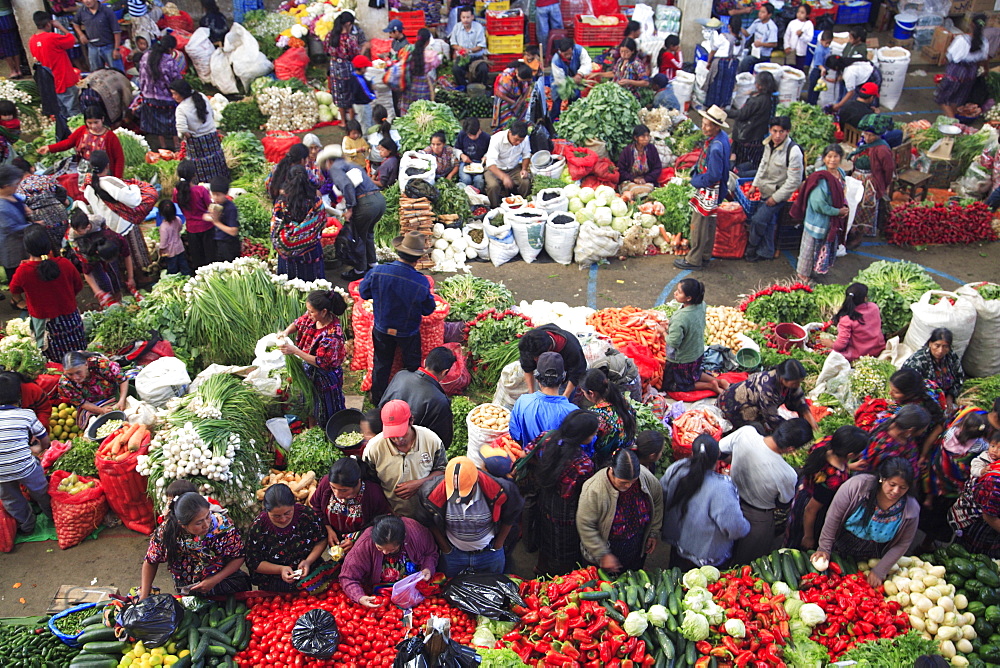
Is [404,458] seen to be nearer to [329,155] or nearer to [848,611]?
[848,611]

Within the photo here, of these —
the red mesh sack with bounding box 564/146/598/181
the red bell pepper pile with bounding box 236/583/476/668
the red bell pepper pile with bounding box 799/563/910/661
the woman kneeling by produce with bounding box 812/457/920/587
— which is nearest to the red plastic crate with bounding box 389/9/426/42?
the red mesh sack with bounding box 564/146/598/181

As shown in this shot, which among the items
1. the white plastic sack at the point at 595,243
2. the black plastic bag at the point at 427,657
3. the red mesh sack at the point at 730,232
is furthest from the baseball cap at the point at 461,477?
the red mesh sack at the point at 730,232

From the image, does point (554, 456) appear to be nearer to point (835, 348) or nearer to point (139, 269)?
point (835, 348)

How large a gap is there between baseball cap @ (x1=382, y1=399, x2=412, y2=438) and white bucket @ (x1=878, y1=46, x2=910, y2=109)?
10.9 m

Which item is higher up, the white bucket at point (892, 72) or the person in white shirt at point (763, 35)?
the person in white shirt at point (763, 35)

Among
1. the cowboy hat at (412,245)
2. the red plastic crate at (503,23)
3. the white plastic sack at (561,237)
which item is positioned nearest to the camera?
the cowboy hat at (412,245)

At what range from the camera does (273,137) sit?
1066cm

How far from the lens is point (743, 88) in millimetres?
12297

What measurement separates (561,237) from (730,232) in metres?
1.85

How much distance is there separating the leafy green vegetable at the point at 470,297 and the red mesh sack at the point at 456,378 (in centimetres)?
62

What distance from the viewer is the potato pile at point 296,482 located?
18.9 feet

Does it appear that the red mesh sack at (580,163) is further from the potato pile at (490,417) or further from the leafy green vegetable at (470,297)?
the potato pile at (490,417)

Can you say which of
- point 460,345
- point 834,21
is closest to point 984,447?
point 460,345

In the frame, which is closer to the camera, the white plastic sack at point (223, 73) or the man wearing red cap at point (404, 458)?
the man wearing red cap at point (404, 458)
